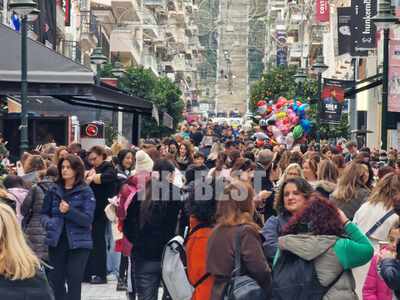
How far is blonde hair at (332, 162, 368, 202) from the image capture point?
11.7 meters

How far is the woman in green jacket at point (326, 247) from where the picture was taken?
7.72 metres

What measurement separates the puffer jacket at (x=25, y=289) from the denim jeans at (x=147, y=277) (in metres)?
5.16

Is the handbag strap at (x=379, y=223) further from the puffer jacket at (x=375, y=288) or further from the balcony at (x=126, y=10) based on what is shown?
the balcony at (x=126, y=10)

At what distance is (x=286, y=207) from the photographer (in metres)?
9.04

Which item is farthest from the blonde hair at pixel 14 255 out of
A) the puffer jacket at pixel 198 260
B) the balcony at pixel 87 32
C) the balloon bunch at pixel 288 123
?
the balcony at pixel 87 32

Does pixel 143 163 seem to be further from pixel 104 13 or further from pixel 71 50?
pixel 104 13

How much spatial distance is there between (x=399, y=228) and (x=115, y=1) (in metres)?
67.2

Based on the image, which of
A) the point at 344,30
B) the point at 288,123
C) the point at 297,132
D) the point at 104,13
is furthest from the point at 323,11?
the point at 297,132

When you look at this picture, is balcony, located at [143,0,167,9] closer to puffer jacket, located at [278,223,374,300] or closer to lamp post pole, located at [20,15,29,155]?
lamp post pole, located at [20,15,29,155]

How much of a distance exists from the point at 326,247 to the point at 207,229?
1825 mm

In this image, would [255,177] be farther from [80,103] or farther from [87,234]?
[80,103]

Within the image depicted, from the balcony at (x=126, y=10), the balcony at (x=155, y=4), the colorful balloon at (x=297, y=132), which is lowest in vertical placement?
the colorful balloon at (x=297, y=132)

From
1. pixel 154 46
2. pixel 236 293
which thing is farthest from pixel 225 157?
pixel 154 46

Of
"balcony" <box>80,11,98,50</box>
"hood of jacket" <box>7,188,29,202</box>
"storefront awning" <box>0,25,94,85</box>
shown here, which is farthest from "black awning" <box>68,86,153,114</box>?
"balcony" <box>80,11,98,50</box>
